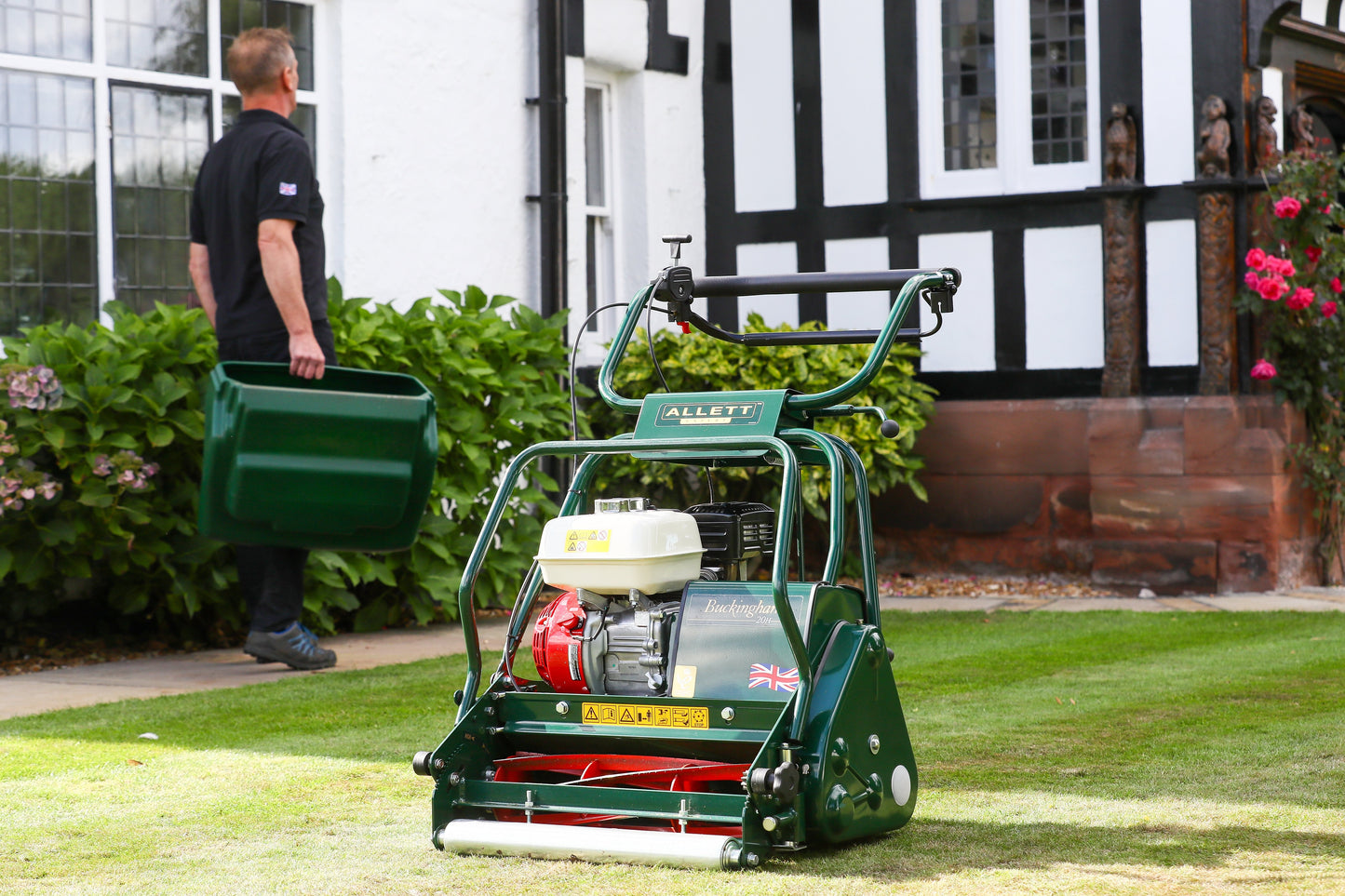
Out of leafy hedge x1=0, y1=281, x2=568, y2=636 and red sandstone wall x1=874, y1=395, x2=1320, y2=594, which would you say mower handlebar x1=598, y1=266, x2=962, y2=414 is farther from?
red sandstone wall x1=874, y1=395, x2=1320, y2=594

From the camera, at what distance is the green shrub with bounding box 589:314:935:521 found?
8.75 m

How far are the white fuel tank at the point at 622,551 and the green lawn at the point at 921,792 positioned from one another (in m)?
0.58

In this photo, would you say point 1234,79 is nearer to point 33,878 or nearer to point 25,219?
point 25,219

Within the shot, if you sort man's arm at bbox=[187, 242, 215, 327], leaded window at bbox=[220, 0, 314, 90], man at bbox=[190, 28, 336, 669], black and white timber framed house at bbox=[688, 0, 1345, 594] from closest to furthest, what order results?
man at bbox=[190, 28, 336, 669] < man's arm at bbox=[187, 242, 215, 327] < leaded window at bbox=[220, 0, 314, 90] < black and white timber framed house at bbox=[688, 0, 1345, 594]

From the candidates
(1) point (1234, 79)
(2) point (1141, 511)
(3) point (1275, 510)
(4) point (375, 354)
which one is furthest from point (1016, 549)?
(4) point (375, 354)

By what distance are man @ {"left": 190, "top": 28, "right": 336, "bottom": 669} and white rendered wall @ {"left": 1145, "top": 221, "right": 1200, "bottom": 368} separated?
4.78 metres

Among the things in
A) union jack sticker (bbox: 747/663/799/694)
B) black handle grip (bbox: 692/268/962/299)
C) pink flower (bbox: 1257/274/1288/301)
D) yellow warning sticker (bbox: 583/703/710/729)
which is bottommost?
yellow warning sticker (bbox: 583/703/710/729)

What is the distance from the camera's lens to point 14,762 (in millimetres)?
4438

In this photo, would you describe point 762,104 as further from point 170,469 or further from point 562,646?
point 562,646

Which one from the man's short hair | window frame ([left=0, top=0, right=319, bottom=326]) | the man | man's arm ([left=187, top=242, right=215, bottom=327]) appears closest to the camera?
the man

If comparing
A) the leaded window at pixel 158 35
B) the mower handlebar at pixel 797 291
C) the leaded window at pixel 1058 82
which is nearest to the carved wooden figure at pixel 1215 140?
the leaded window at pixel 1058 82

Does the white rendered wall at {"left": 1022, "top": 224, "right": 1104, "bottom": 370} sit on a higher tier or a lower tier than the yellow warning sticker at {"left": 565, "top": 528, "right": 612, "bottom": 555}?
higher

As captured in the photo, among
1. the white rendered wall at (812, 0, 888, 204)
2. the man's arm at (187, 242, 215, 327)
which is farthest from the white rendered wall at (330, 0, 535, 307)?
the man's arm at (187, 242, 215, 327)

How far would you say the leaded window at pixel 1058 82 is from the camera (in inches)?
368
